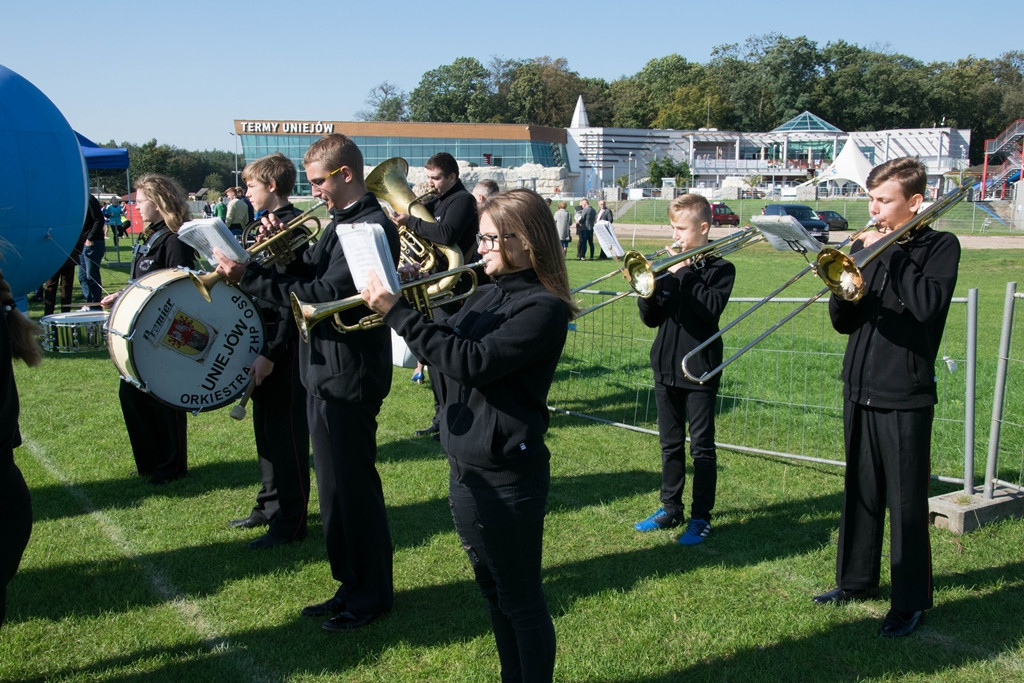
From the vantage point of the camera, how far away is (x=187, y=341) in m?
4.79

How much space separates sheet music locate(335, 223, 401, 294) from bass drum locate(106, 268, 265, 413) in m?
2.31

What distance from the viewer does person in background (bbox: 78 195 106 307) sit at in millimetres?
13234

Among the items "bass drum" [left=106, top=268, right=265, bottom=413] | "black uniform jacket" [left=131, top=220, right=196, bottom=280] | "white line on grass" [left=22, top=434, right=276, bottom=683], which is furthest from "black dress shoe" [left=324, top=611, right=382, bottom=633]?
"black uniform jacket" [left=131, top=220, right=196, bottom=280]

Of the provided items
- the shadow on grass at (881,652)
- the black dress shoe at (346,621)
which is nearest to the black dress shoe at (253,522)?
the black dress shoe at (346,621)

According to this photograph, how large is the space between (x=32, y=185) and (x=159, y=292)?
6.78 meters

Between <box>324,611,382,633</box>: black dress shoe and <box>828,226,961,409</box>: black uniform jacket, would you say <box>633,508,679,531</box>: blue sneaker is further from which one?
→ <box>324,611,382,633</box>: black dress shoe

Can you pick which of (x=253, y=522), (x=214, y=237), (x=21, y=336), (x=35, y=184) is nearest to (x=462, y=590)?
(x=253, y=522)

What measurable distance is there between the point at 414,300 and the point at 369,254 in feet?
1.04

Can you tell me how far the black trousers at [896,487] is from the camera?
12.5ft

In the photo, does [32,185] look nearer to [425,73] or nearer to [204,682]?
[204,682]

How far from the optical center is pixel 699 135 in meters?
94.9

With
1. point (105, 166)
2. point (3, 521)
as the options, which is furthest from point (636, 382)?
point (105, 166)

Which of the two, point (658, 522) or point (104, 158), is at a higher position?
point (104, 158)

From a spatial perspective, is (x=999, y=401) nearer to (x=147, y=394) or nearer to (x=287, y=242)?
(x=287, y=242)
